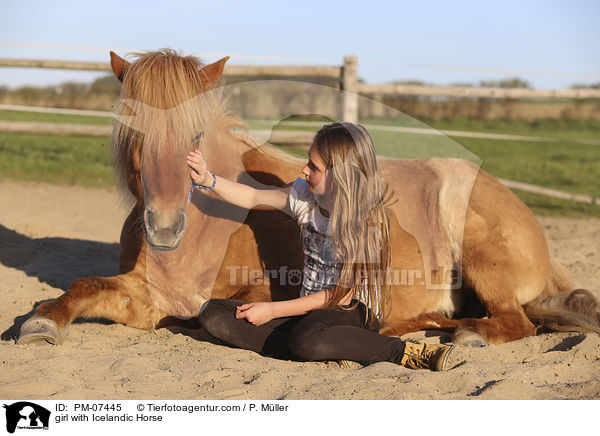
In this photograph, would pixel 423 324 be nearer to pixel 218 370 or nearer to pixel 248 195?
pixel 248 195

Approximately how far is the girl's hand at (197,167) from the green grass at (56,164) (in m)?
5.15

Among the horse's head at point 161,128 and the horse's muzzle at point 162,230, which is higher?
the horse's head at point 161,128

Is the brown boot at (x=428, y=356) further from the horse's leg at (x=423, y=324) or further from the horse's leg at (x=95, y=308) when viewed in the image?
the horse's leg at (x=95, y=308)

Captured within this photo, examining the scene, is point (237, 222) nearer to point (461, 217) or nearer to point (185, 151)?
point (185, 151)

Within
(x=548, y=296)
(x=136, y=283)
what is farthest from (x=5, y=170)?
(x=548, y=296)

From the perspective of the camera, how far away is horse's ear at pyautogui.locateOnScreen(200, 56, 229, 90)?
2.96m

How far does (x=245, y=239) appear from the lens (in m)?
3.46

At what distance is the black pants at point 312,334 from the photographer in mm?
2799

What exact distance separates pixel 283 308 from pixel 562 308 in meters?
2.04

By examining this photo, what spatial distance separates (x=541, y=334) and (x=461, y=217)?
89 centimetres

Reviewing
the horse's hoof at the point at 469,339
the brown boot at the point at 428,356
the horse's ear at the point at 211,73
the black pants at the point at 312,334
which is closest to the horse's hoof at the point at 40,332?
the black pants at the point at 312,334

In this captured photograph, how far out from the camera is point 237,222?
347 centimetres

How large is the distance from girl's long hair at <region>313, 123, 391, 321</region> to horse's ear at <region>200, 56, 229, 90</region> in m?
0.64
